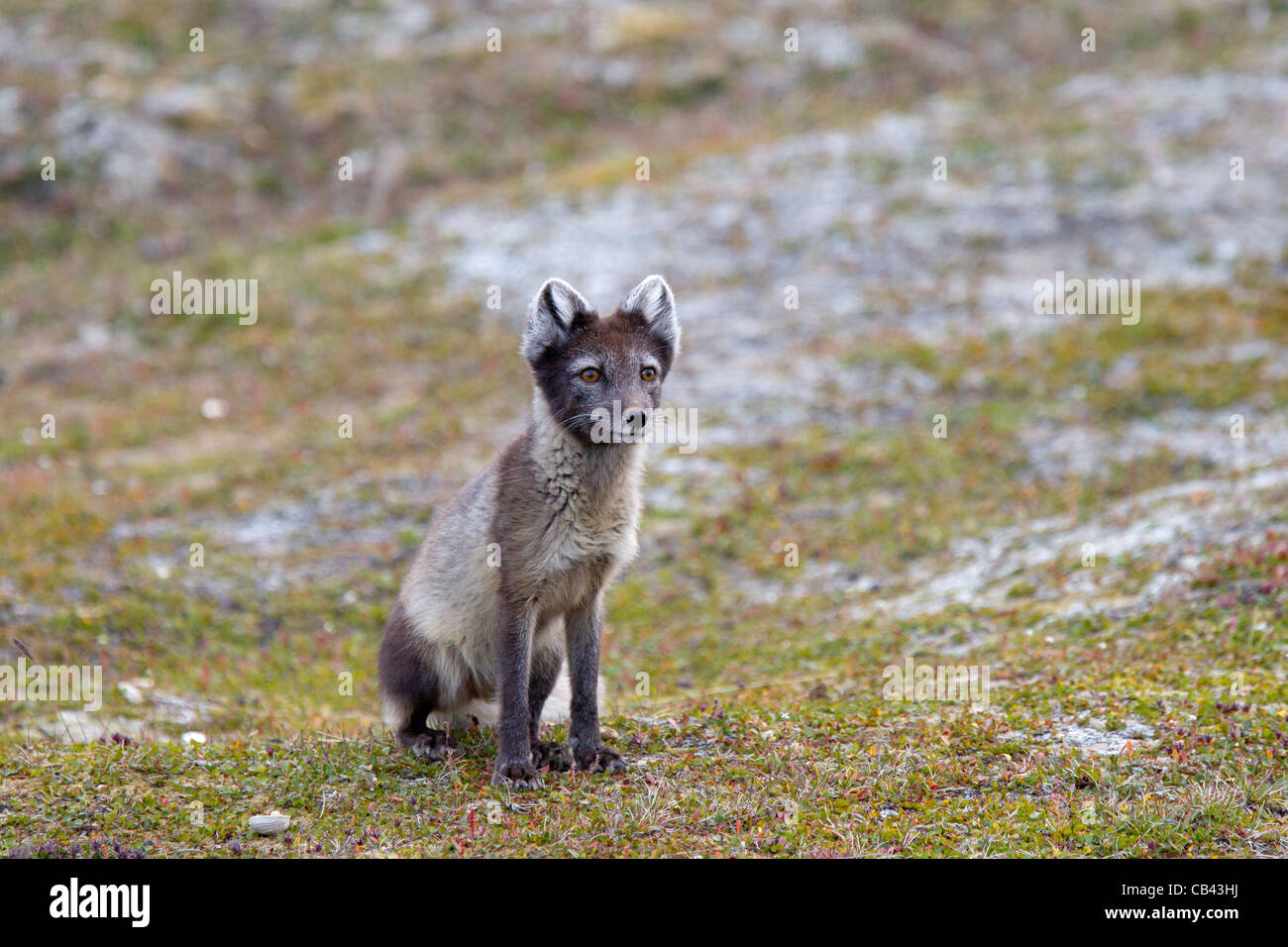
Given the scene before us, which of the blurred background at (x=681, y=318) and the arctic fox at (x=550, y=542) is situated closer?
the arctic fox at (x=550, y=542)

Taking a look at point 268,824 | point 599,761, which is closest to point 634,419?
point 599,761

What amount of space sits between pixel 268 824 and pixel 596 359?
13.2 feet

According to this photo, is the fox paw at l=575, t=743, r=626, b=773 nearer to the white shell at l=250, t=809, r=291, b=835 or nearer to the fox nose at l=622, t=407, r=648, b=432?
the white shell at l=250, t=809, r=291, b=835

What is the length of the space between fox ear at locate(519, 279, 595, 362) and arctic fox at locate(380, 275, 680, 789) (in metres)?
0.01

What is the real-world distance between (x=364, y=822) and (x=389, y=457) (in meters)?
12.0

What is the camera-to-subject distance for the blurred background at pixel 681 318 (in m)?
14.1

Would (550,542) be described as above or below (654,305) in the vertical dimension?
below

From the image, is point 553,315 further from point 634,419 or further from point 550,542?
point 550,542

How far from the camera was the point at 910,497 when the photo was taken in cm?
1719

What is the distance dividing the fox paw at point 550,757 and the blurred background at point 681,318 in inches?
123

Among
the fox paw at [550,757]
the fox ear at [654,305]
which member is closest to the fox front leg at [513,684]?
the fox paw at [550,757]

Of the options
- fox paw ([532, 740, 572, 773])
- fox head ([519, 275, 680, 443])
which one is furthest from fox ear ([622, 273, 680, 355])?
fox paw ([532, 740, 572, 773])

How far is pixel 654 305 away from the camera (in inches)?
352

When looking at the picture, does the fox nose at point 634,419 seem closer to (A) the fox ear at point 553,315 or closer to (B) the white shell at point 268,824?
(A) the fox ear at point 553,315
